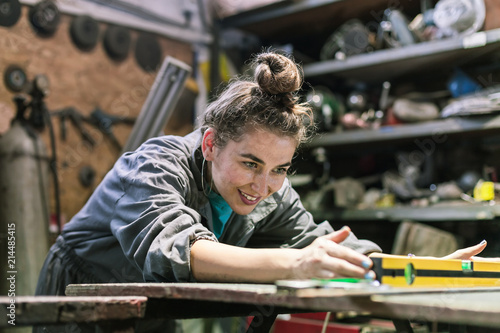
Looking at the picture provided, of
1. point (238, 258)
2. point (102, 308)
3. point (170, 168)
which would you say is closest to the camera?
point (102, 308)

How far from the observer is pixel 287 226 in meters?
1.63

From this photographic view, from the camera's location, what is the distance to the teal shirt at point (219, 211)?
1.45 m

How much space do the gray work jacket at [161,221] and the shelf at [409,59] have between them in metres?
1.64

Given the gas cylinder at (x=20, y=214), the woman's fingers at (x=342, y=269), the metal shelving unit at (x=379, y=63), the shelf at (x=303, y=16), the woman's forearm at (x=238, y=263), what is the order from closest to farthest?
the woman's fingers at (x=342, y=269), the woman's forearm at (x=238, y=263), the gas cylinder at (x=20, y=214), the metal shelving unit at (x=379, y=63), the shelf at (x=303, y=16)

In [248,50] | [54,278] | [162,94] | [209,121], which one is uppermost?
[248,50]

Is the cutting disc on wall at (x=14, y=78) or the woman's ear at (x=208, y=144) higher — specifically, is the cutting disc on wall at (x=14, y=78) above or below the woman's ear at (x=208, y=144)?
above

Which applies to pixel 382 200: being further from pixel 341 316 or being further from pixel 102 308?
pixel 102 308

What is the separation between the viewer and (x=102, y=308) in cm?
82

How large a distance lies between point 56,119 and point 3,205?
65cm

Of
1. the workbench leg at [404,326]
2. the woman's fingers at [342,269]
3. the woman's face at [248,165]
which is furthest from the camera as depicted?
the woman's face at [248,165]

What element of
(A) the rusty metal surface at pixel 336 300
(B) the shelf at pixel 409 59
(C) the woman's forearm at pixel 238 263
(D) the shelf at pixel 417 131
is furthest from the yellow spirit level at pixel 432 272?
(B) the shelf at pixel 409 59

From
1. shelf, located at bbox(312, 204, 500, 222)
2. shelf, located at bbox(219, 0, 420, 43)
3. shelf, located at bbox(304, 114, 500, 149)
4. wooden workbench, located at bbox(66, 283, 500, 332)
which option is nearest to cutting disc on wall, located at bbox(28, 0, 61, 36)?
shelf, located at bbox(219, 0, 420, 43)

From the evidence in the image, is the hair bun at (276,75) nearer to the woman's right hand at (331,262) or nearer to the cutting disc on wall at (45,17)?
the woman's right hand at (331,262)

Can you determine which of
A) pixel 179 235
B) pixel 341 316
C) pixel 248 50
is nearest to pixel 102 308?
pixel 179 235
